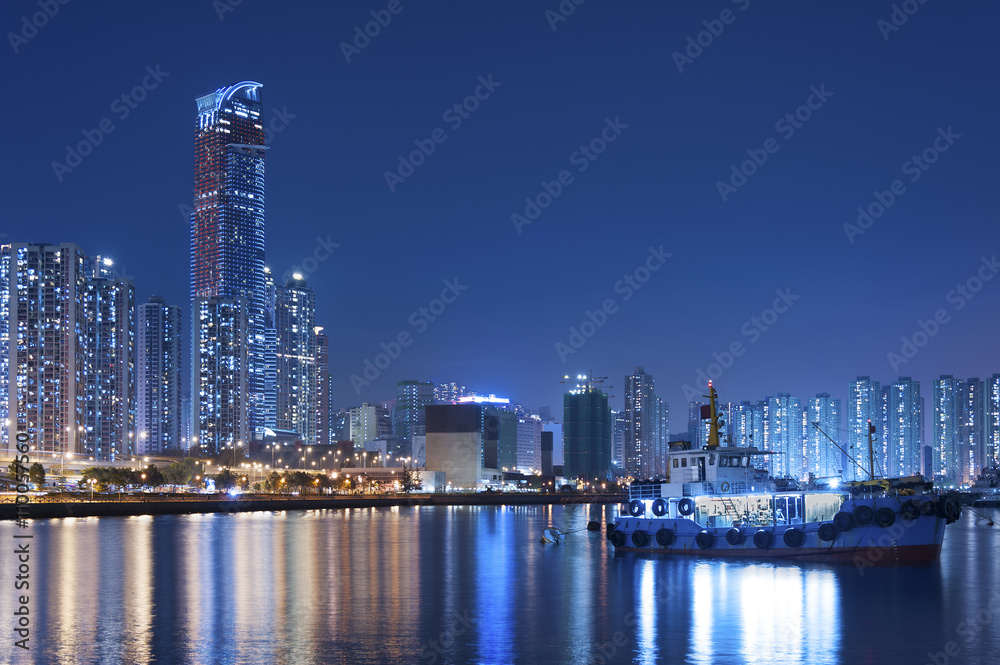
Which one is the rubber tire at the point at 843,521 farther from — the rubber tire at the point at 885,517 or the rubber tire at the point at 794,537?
the rubber tire at the point at 794,537

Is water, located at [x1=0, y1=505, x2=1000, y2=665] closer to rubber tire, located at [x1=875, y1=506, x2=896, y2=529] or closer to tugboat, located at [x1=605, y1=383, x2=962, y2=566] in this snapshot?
tugboat, located at [x1=605, y1=383, x2=962, y2=566]

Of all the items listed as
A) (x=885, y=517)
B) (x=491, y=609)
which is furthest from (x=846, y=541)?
(x=491, y=609)

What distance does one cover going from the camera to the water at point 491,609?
75.6 ft

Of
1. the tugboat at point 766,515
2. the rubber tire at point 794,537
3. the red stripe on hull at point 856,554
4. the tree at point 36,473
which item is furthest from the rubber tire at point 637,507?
Answer: the tree at point 36,473

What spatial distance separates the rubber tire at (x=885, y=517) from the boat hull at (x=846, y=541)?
0.12 m

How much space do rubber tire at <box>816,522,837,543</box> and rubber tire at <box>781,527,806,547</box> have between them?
28.3 inches

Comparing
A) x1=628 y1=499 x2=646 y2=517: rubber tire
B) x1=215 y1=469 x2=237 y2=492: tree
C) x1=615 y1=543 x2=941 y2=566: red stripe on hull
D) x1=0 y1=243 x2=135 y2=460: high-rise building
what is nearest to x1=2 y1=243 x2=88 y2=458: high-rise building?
x1=0 y1=243 x2=135 y2=460: high-rise building

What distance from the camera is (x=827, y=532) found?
38906 millimetres

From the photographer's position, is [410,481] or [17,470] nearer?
[17,470]

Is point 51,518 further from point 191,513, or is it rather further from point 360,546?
point 360,546

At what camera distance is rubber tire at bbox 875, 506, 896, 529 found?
37625 millimetres

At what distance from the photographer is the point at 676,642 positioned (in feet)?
79.8

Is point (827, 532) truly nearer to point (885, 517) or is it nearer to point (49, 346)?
point (885, 517)

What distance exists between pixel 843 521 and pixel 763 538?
3279 mm
